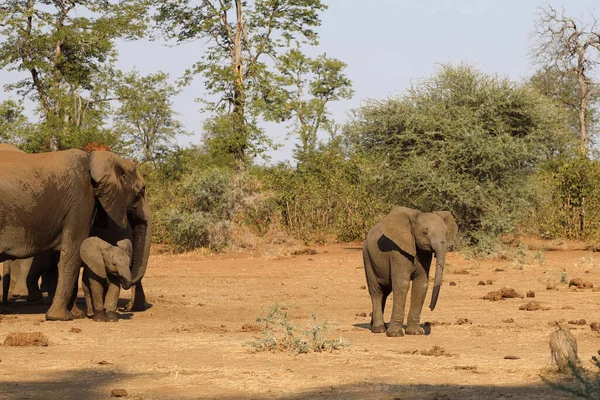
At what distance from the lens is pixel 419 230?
11602 millimetres

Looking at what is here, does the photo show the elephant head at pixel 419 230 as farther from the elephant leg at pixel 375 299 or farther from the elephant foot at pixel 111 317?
the elephant foot at pixel 111 317

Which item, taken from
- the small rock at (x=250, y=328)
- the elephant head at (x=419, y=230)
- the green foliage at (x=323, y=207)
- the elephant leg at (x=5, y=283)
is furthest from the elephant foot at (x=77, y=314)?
the green foliage at (x=323, y=207)

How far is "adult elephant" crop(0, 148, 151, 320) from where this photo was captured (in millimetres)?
13133

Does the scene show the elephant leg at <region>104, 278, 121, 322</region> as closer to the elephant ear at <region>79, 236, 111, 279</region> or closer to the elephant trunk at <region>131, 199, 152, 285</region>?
the elephant ear at <region>79, 236, 111, 279</region>

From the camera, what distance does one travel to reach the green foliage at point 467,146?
25.5 m

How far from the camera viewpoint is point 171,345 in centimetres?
1122

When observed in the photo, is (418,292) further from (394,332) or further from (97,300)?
(97,300)

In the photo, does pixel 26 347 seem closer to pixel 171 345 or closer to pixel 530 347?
pixel 171 345

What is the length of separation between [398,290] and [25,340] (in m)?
4.42

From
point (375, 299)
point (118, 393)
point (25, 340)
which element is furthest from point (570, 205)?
point (118, 393)

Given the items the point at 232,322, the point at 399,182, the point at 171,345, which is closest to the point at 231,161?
the point at 399,182

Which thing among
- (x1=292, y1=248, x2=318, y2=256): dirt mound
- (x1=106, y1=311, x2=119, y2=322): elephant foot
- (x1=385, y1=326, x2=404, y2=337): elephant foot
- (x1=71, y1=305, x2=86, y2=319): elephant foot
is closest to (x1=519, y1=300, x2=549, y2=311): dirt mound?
(x1=385, y1=326, x2=404, y2=337): elephant foot

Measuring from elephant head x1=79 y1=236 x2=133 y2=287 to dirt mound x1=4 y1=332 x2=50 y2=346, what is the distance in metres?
2.26

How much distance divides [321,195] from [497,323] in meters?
17.3
